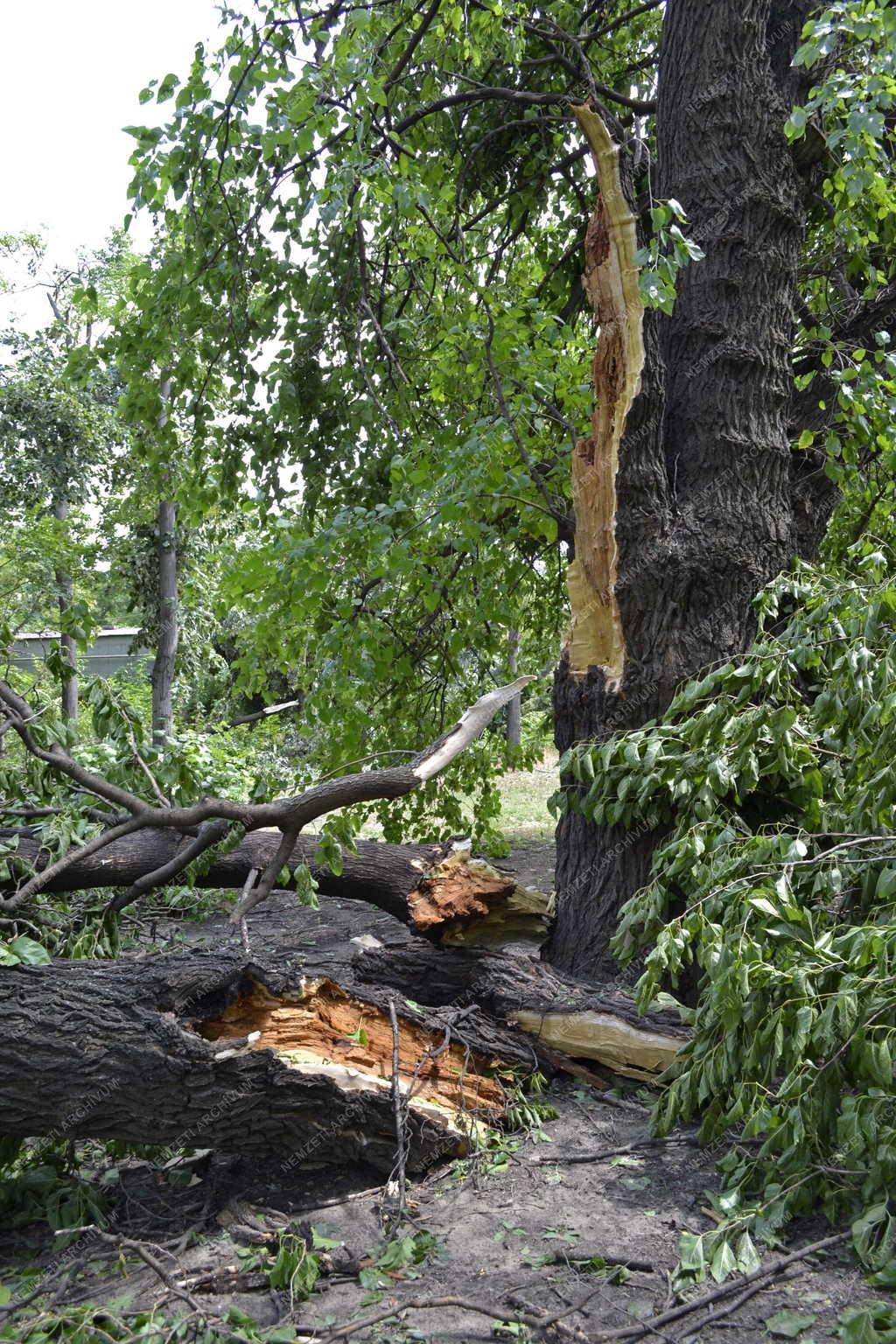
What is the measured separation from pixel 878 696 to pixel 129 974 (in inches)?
101

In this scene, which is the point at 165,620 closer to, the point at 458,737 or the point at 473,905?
the point at 473,905

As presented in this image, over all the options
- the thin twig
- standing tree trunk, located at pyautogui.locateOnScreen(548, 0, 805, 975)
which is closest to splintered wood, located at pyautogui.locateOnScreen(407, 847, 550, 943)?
standing tree trunk, located at pyautogui.locateOnScreen(548, 0, 805, 975)

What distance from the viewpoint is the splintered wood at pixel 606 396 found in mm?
4539

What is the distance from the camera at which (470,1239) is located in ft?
10.1

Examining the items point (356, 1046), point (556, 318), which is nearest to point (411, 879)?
point (356, 1046)

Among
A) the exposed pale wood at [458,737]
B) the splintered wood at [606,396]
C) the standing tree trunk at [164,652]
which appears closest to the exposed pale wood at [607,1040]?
the exposed pale wood at [458,737]

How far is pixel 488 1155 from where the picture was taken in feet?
11.9

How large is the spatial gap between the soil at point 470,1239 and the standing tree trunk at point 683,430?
112cm

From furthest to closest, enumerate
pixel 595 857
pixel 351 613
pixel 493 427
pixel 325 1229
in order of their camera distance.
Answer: pixel 351 613 → pixel 493 427 → pixel 595 857 → pixel 325 1229

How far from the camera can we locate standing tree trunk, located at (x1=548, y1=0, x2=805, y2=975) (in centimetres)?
445

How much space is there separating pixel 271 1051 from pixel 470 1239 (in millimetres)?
812

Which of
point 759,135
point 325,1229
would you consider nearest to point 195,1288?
point 325,1229

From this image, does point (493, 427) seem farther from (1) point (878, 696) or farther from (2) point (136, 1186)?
(2) point (136, 1186)

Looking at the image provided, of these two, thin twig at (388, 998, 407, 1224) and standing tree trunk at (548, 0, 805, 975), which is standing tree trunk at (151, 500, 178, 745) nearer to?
standing tree trunk at (548, 0, 805, 975)
